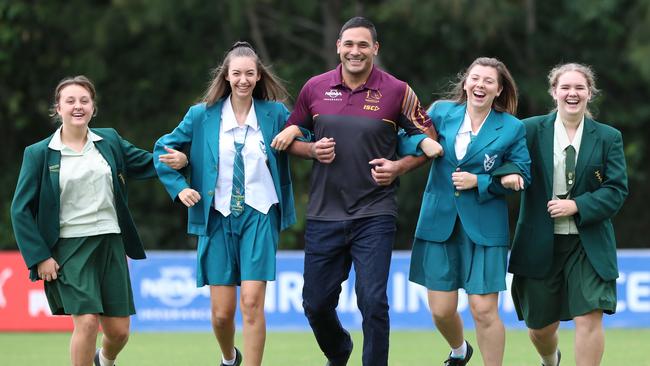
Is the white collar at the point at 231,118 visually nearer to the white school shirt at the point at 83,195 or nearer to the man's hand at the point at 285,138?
the man's hand at the point at 285,138

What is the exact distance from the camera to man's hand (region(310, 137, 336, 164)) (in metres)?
8.09

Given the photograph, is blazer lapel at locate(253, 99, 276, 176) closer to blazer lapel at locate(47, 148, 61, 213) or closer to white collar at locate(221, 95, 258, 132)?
white collar at locate(221, 95, 258, 132)

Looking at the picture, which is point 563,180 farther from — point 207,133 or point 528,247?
point 207,133

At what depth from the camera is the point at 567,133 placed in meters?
8.34

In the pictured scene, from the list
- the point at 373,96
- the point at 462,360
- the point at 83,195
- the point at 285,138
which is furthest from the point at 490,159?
the point at 83,195

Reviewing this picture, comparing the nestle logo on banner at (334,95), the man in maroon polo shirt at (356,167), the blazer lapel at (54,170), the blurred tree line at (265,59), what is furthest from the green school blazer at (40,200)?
the blurred tree line at (265,59)

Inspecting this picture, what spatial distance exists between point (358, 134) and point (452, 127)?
68cm

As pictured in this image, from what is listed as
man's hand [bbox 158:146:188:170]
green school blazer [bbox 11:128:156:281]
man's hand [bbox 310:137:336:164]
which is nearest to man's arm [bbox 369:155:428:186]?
man's hand [bbox 310:137:336:164]

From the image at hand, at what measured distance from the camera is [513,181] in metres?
7.96

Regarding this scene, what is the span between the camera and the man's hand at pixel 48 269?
8.02 m

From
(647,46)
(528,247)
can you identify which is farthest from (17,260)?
(647,46)

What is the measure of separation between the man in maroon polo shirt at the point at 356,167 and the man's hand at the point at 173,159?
74 centimetres

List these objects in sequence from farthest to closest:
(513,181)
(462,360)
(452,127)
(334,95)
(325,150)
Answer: (462,360) → (452,127) → (334,95) → (325,150) → (513,181)

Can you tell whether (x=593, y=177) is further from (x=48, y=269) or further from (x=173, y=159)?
(x=48, y=269)
